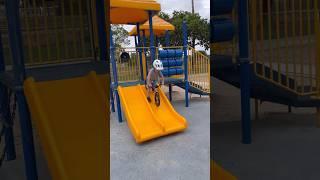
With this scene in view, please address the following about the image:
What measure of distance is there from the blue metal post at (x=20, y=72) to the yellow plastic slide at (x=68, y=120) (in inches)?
3.0

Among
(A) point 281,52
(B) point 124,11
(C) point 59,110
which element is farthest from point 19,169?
(A) point 281,52

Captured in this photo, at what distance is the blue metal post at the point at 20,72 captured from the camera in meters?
2.37

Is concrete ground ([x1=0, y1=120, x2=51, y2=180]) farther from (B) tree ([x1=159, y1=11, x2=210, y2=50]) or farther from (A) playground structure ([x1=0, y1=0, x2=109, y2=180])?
(B) tree ([x1=159, y1=11, x2=210, y2=50])

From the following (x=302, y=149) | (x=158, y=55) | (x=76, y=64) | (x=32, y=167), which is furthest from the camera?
(x=76, y=64)

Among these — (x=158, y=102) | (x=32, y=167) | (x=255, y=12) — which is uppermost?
(x=255, y=12)

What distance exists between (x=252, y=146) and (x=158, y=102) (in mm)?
2919

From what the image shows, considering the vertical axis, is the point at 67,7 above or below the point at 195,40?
above

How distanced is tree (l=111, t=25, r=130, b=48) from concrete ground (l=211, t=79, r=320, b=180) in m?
1.25

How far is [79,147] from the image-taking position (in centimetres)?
232

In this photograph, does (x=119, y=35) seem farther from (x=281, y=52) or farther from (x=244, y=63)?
(x=281, y=52)

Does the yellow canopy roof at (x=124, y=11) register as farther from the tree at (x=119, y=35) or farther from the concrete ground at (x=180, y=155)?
the concrete ground at (x=180, y=155)

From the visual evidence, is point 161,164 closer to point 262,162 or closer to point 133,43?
point 133,43

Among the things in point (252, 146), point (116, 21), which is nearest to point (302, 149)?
point (252, 146)

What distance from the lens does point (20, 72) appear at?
8.04 feet
